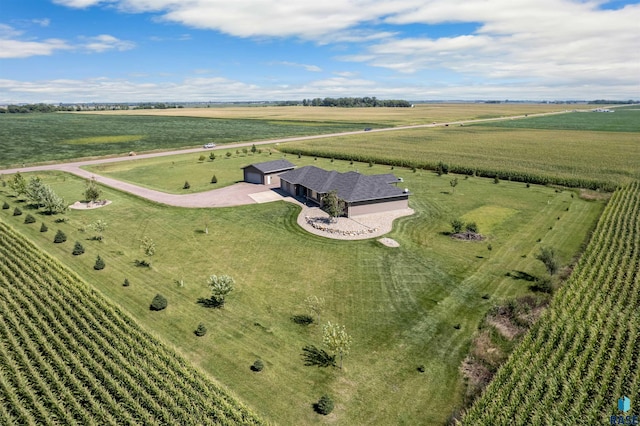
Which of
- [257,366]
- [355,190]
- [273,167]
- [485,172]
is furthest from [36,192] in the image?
[485,172]

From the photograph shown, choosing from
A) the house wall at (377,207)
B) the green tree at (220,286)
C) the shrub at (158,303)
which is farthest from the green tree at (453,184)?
the shrub at (158,303)

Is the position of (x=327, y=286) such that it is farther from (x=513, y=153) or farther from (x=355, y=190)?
(x=513, y=153)

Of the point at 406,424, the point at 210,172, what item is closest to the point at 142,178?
the point at 210,172

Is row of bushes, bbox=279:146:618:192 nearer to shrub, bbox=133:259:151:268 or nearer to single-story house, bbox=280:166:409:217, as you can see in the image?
single-story house, bbox=280:166:409:217

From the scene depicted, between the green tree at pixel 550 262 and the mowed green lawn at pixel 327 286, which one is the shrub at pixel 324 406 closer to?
the mowed green lawn at pixel 327 286

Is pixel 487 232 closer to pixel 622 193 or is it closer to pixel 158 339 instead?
pixel 622 193

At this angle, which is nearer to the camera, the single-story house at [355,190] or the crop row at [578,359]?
the crop row at [578,359]

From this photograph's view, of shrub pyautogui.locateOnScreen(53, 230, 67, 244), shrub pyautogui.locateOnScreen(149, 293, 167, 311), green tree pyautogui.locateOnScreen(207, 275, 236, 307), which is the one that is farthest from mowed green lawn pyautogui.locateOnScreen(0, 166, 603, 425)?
green tree pyautogui.locateOnScreen(207, 275, 236, 307)
